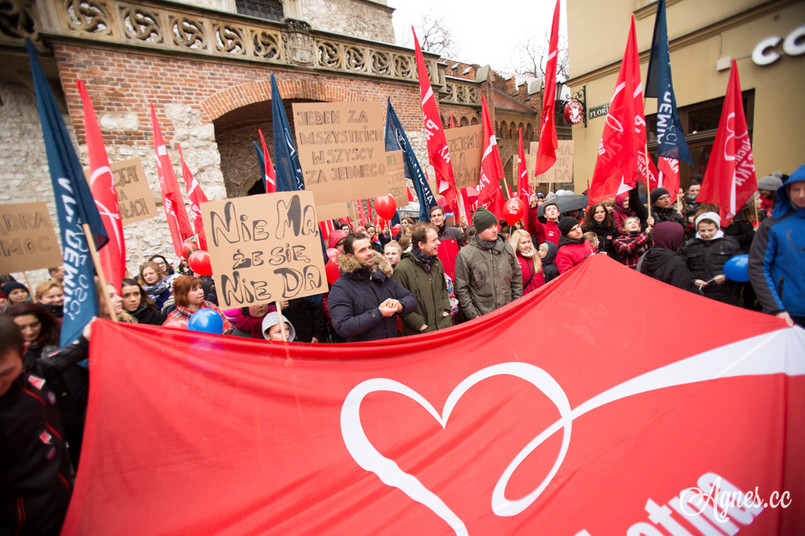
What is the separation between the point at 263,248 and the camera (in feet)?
7.02

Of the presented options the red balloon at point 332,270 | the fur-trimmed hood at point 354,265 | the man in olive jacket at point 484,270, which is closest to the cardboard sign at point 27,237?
the red balloon at point 332,270

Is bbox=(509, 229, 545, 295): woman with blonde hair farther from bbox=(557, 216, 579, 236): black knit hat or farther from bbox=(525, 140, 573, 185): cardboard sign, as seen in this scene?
bbox=(525, 140, 573, 185): cardboard sign

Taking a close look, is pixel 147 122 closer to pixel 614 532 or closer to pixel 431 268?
pixel 431 268

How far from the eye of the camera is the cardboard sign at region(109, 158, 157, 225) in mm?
5125

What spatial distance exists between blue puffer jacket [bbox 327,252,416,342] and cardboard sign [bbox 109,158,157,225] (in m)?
3.80

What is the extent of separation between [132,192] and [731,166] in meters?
7.20

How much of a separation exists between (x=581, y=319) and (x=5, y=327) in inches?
102

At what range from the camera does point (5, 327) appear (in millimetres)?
1305

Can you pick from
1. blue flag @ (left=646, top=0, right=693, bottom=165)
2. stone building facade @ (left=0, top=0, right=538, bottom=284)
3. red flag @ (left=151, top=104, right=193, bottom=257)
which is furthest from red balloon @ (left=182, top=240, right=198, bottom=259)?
blue flag @ (left=646, top=0, right=693, bottom=165)

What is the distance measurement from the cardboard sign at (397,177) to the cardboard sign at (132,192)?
10.4 ft

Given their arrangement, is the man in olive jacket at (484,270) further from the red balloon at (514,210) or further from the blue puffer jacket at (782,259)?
the blue puffer jacket at (782,259)

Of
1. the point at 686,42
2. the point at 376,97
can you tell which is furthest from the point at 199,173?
the point at 686,42

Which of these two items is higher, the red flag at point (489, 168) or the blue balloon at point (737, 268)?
the red flag at point (489, 168)

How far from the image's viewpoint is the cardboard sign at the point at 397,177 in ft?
17.3
